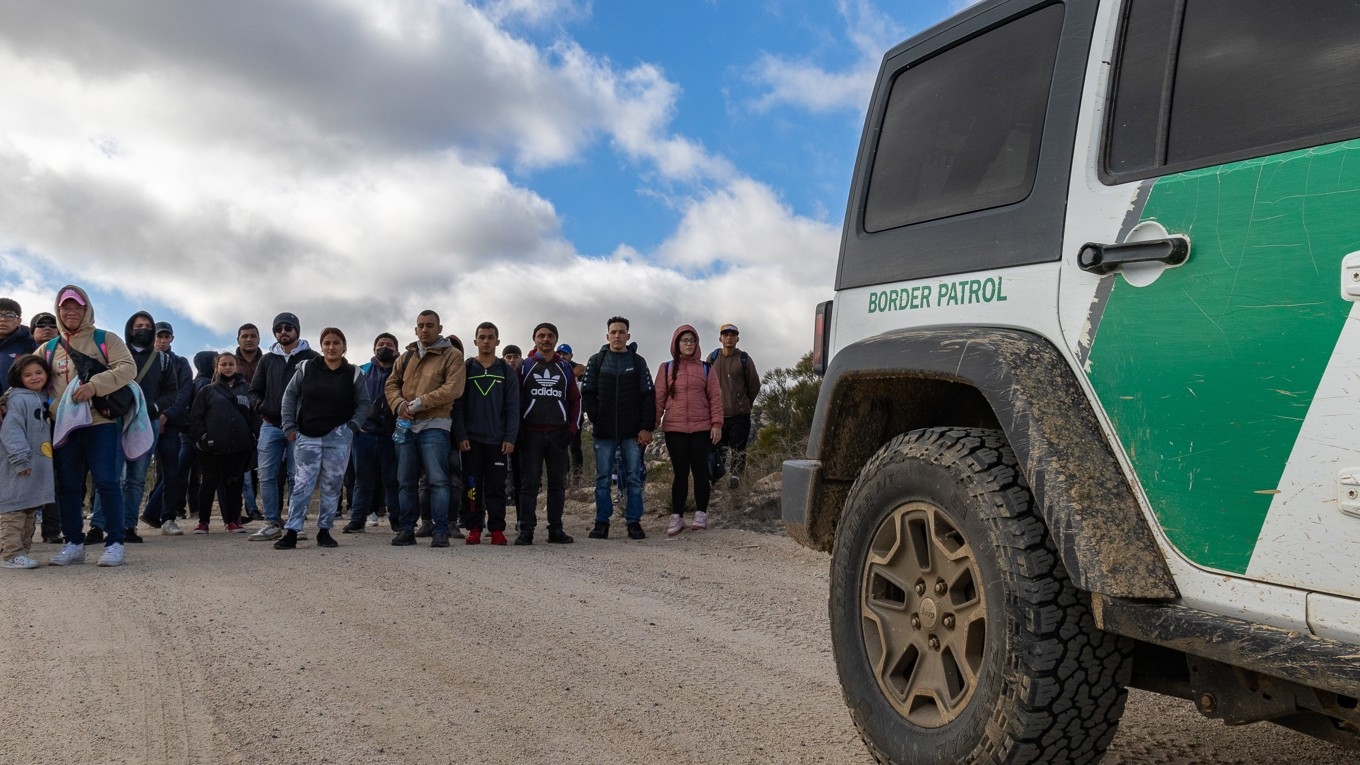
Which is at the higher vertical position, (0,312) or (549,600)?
(0,312)

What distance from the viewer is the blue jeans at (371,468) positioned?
34.4 ft

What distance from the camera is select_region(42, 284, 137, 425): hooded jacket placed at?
7668 mm

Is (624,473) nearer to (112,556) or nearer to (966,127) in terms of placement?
(112,556)

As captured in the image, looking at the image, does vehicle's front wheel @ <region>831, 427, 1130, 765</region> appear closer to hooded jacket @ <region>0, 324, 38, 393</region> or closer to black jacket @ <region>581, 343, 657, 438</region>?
black jacket @ <region>581, 343, 657, 438</region>

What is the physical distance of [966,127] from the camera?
3064mm

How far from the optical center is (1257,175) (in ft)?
6.84

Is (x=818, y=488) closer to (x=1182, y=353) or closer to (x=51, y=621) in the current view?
(x=1182, y=353)

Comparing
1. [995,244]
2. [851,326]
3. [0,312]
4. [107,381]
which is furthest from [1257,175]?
[0,312]

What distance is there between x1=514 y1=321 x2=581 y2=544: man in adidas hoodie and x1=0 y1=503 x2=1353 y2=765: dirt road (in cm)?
224

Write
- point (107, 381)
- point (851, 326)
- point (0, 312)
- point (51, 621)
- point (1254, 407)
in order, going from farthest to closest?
point (0, 312), point (107, 381), point (51, 621), point (851, 326), point (1254, 407)

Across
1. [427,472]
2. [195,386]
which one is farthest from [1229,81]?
[195,386]

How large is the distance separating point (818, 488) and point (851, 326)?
1.87 feet

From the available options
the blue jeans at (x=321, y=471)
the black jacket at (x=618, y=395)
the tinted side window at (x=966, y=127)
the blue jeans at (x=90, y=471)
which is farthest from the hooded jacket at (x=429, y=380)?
the tinted side window at (x=966, y=127)

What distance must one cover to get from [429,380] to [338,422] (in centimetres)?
93
